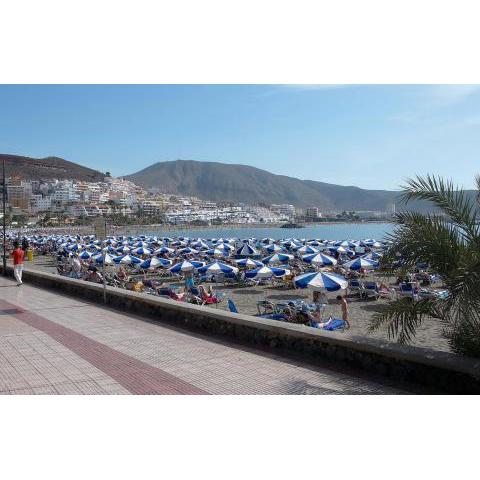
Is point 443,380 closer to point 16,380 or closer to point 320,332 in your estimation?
point 320,332

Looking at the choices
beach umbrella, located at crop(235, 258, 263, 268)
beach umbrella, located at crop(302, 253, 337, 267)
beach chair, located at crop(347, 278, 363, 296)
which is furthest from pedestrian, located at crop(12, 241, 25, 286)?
beach umbrella, located at crop(302, 253, 337, 267)

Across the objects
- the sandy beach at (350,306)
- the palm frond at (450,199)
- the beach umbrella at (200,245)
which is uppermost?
the palm frond at (450,199)

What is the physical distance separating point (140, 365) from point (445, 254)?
3579 mm

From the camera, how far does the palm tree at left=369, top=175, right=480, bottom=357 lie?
4.98 m

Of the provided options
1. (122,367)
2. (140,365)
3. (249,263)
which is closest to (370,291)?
(249,263)

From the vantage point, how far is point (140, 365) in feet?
19.1

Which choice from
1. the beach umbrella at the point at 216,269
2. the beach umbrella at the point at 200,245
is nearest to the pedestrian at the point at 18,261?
the beach umbrella at the point at 216,269

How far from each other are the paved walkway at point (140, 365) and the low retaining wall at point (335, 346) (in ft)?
0.73

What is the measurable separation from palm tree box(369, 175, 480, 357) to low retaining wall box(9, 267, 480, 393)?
1.27 feet

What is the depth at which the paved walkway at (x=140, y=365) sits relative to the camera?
5.02 meters

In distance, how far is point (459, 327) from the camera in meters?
5.33

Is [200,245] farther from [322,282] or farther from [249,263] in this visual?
[322,282]

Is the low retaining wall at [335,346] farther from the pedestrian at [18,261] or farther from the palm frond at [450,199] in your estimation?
the pedestrian at [18,261]
